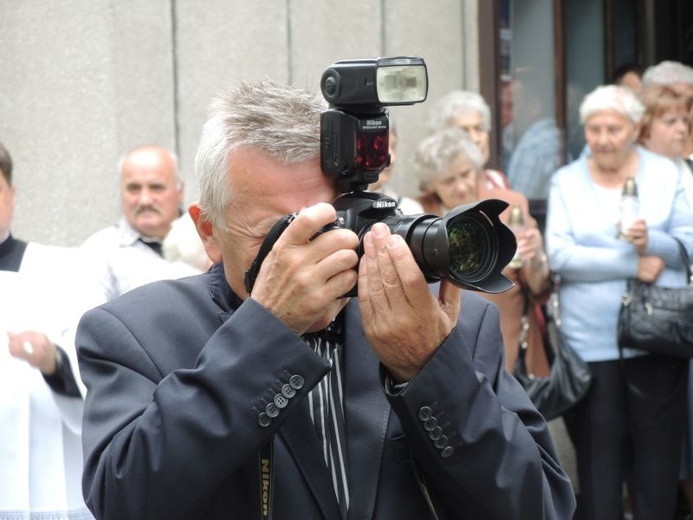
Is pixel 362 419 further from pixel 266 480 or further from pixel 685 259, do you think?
pixel 685 259

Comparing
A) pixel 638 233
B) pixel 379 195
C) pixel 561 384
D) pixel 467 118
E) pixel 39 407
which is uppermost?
pixel 467 118

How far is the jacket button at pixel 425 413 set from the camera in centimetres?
217

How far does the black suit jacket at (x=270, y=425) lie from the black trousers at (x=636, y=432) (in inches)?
147

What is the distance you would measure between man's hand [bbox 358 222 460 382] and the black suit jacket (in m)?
0.04

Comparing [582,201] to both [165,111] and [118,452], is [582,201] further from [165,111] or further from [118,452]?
[118,452]

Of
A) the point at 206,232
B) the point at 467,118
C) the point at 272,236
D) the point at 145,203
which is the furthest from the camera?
the point at 467,118

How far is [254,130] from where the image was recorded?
7.56ft

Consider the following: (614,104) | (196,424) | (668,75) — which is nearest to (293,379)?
(196,424)

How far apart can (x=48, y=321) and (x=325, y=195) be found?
2.25m

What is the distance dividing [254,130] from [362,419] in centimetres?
53

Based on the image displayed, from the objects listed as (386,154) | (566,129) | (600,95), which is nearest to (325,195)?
(386,154)

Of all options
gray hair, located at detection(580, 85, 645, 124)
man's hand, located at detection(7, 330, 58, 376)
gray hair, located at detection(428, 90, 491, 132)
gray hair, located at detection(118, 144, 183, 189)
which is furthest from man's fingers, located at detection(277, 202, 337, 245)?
gray hair, located at detection(428, 90, 491, 132)

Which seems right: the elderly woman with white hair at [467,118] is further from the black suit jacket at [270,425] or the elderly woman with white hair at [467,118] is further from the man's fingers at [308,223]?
the man's fingers at [308,223]

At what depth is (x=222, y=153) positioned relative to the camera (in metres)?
2.34
